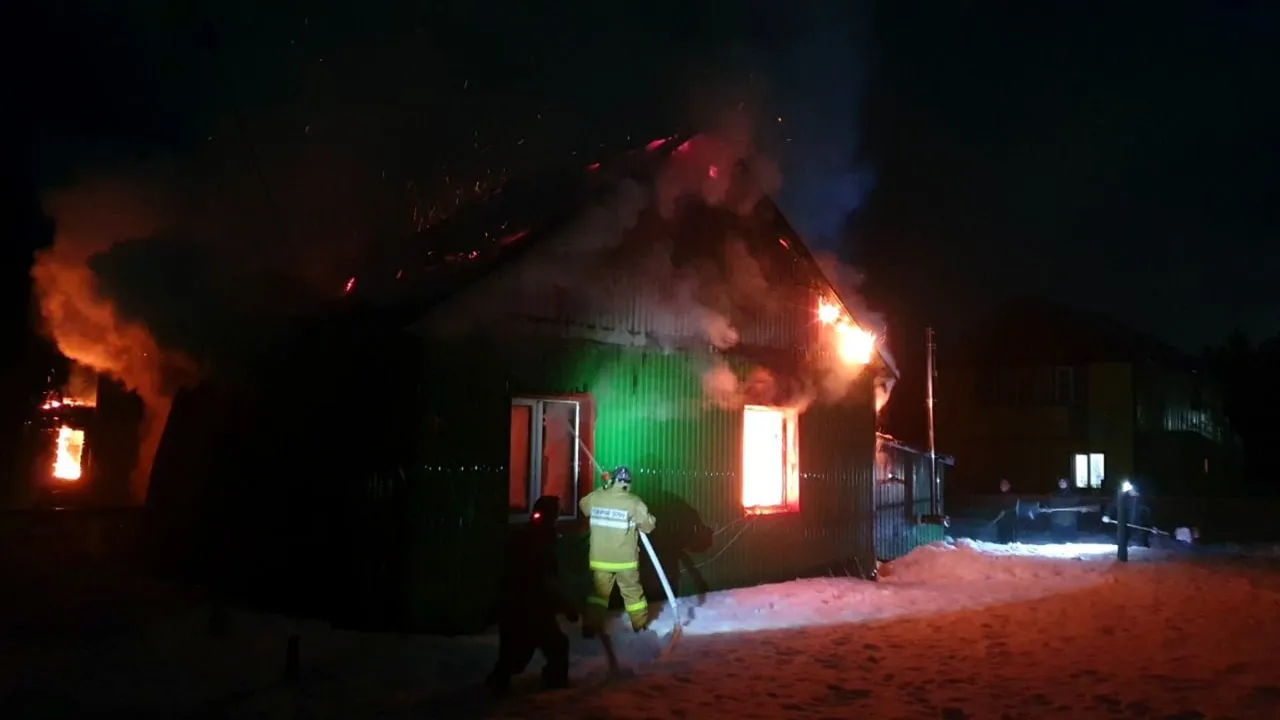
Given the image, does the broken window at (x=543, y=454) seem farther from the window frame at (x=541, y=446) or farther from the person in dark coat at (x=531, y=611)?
the person in dark coat at (x=531, y=611)

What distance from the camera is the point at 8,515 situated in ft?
56.8

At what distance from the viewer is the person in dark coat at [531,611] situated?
720cm

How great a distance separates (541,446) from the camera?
10.5 m

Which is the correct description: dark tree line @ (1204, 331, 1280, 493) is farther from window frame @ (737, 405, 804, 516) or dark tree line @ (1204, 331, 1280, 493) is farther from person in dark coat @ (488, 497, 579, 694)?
person in dark coat @ (488, 497, 579, 694)

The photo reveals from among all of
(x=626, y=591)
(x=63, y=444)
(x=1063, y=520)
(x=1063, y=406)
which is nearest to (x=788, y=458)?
(x=626, y=591)

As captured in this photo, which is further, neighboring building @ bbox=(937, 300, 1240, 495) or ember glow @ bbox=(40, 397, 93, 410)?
neighboring building @ bbox=(937, 300, 1240, 495)

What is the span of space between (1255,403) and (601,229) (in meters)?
51.8

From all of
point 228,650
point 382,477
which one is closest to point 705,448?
point 382,477

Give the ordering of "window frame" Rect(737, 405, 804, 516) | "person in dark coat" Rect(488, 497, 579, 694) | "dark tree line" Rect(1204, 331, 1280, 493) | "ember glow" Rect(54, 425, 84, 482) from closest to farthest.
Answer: "person in dark coat" Rect(488, 497, 579, 694), "window frame" Rect(737, 405, 804, 516), "ember glow" Rect(54, 425, 84, 482), "dark tree line" Rect(1204, 331, 1280, 493)

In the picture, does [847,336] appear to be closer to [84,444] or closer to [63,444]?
[84,444]

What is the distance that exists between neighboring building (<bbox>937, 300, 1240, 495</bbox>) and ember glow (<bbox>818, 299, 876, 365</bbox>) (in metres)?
22.2

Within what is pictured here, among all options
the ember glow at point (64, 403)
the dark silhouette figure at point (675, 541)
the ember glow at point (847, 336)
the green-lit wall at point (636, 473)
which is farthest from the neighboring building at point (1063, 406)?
the ember glow at point (64, 403)

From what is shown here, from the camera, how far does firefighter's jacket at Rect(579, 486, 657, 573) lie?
9406 mm

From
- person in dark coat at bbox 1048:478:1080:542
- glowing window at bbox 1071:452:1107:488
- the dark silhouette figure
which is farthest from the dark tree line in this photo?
the dark silhouette figure
